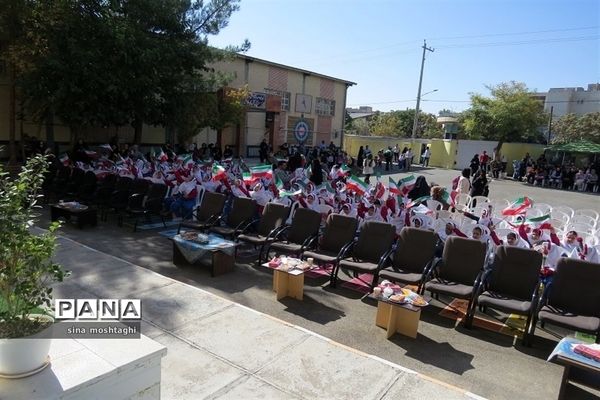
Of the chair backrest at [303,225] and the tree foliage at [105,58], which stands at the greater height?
the tree foliage at [105,58]

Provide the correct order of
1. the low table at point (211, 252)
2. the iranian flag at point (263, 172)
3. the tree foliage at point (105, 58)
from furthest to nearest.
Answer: the tree foliage at point (105, 58), the iranian flag at point (263, 172), the low table at point (211, 252)

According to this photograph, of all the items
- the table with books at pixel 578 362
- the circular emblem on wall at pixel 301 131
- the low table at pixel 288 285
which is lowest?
the low table at pixel 288 285

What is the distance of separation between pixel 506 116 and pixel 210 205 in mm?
28478

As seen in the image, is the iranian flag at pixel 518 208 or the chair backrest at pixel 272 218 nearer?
the iranian flag at pixel 518 208

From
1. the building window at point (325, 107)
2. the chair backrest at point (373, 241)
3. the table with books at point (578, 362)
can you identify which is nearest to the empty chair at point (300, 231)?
the chair backrest at point (373, 241)

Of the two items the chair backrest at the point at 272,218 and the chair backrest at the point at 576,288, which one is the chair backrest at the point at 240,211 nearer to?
the chair backrest at the point at 272,218

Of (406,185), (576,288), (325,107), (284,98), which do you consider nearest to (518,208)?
(406,185)

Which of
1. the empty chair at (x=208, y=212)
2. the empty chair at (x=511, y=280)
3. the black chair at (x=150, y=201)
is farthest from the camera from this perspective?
the black chair at (x=150, y=201)

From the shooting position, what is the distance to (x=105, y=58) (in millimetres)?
13508

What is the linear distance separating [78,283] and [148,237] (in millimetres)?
2998

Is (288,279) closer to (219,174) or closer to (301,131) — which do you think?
(219,174)

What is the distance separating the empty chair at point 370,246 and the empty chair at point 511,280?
4.92ft

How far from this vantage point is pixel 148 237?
8.91 metres

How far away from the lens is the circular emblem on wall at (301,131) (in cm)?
3038
